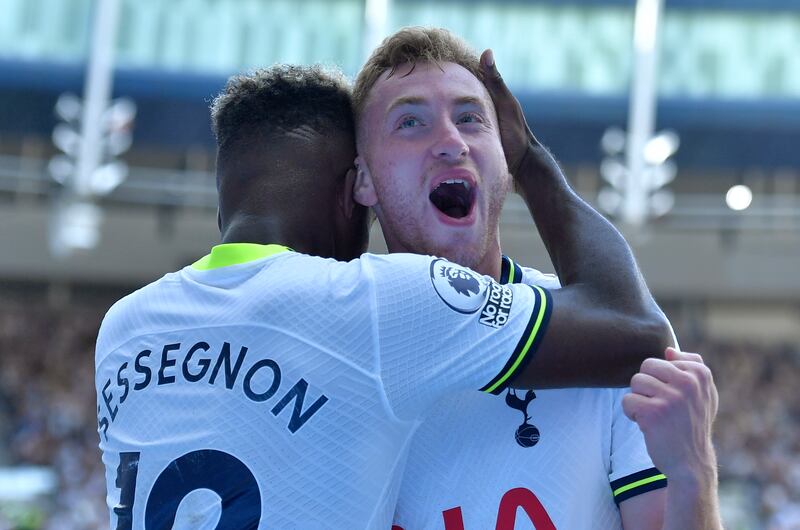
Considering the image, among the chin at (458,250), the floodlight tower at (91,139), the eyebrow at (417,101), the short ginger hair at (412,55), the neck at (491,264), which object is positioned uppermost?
the short ginger hair at (412,55)

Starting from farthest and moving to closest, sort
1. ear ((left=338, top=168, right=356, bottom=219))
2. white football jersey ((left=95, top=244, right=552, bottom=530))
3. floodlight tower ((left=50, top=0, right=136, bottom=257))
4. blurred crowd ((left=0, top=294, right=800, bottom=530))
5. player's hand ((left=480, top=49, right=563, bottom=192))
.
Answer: floodlight tower ((left=50, top=0, right=136, bottom=257))
blurred crowd ((left=0, top=294, right=800, bottom=530))
player's hand ((left=480, top=49, right=563, bottom=192))
ear ((left=338, top=168, right=356, bottom=219))
white football jersey ((left=95, top=244, right=552, bottom=530))

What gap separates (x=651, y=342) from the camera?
252 cm

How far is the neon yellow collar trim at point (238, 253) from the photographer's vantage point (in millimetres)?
2592

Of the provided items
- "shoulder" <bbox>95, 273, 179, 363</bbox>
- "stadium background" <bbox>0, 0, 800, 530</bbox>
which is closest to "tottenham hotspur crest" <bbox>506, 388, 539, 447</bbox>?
"shoulder" <bbox>95, 273, 179, 363</bbox>

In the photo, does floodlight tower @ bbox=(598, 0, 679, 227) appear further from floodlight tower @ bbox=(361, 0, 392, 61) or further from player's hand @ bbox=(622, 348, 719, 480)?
player's hand @ bbox=(622, 348, 719, 480)

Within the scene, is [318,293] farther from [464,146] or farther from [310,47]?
[310,47]

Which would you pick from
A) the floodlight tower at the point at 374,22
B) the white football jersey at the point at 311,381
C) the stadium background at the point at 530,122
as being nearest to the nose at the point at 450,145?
the white football jersey at the point at 311,381

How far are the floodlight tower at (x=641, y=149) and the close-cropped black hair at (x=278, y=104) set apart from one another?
57.0 ft

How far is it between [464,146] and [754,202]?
22511 mm

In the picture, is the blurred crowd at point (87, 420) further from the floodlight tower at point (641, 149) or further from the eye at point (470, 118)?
the eye at point (470, 118)

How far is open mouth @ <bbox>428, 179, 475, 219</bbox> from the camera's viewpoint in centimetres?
302

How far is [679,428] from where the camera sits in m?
2.42

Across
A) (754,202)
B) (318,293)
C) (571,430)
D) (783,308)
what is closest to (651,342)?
(571,430)

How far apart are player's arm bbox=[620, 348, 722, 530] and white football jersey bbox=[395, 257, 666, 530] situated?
8.1 inches
